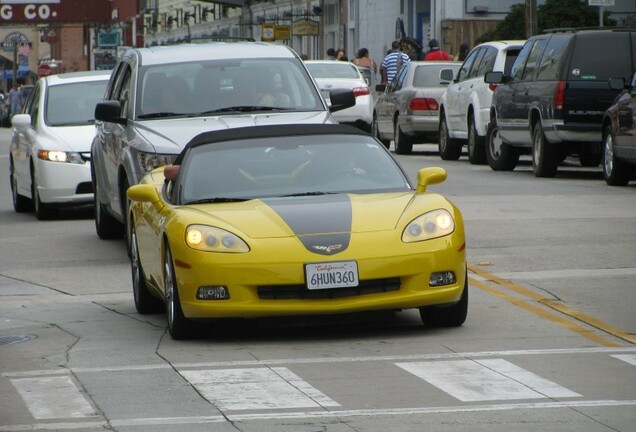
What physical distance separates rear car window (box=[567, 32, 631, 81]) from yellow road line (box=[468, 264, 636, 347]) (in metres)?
9.46

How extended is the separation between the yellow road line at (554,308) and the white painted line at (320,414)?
6.31 ft

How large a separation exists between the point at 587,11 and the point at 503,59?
16.4 metres

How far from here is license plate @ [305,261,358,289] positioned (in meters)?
9.70

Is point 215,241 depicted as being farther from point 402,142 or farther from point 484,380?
point 402,142

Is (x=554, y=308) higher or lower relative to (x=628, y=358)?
lower

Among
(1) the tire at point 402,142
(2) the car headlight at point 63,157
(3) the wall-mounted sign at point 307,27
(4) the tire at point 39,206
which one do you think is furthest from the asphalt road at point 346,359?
(3) the wall-mounted sign at point 307,27

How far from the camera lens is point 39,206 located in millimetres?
19266

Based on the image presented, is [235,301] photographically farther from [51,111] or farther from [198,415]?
[51,111]

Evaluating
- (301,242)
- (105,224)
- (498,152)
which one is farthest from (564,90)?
(301,242)

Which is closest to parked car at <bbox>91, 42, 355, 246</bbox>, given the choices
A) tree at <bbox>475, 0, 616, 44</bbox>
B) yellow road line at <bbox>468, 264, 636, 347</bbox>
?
yellow road line at <bbox>468, 264, 636, 347</bbox>

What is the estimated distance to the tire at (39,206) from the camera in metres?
19.2

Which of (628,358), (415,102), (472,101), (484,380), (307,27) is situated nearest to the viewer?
(484,380)

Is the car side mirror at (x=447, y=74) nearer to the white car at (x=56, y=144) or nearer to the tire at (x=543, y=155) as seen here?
the tire at (x=543, y=155)

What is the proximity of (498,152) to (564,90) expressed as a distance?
3168mm
